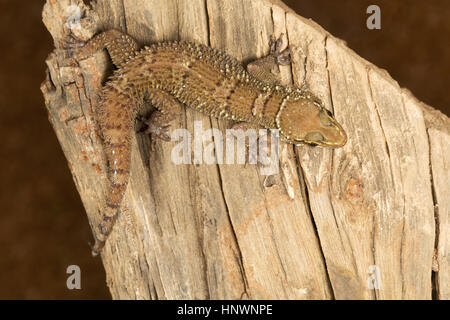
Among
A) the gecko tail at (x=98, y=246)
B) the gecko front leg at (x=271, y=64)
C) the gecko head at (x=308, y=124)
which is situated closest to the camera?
the gecko head at (x=308, y=124)

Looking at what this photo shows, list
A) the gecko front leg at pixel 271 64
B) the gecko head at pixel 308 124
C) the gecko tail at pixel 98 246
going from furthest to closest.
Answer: the gecko tail at pixel 98 246
the gecko front leg at pixel 271 64
the gecko head at pixel 308 124

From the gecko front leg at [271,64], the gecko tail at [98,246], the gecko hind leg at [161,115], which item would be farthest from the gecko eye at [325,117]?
the gecko tail at [98,246]

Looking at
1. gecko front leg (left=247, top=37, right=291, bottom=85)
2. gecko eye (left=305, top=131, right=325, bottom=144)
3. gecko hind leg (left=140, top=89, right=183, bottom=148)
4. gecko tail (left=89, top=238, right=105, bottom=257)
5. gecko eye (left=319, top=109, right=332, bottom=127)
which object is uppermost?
gecko front leg (left=247, top=37, right=291, bottom=85)

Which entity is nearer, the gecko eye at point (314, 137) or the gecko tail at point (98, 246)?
the gecko eye at point (314, 137)

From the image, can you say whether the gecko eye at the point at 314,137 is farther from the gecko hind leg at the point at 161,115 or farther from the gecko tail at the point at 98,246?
the gecko tail at the point at 98,246

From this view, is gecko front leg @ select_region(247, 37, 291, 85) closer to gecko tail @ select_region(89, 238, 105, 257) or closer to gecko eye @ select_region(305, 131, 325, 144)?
gecko eye @ select_region(305, 131, 325, 144)

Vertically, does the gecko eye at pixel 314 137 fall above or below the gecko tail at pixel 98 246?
above

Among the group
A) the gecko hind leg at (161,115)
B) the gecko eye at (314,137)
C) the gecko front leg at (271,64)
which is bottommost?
the gecko eye at (314,137)

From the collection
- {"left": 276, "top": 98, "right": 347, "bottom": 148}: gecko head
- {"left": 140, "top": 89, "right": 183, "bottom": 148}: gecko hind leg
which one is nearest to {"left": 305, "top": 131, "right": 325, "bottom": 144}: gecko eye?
{"left": 276, "top": 98, "right": 347, "bottom": 148}: gecko head

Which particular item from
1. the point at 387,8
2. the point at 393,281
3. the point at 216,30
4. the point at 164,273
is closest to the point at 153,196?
the point at 164,273

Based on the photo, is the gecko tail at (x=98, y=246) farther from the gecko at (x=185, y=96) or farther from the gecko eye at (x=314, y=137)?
the gecko eye at (x=314, y=137)

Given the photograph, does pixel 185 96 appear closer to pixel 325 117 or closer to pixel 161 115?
pixel 161 115
